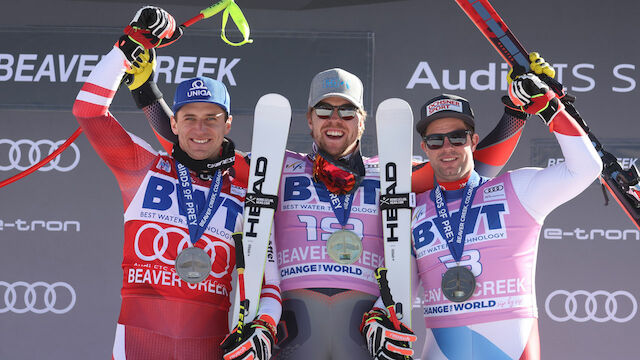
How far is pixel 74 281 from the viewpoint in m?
4.55

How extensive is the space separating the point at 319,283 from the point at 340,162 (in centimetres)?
50

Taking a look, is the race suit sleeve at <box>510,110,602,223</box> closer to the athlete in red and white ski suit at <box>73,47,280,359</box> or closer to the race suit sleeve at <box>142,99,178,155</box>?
the athlete in red and white ski suit at <box>73,47,280,359</box>

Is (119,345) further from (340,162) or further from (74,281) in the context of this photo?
(74,281)

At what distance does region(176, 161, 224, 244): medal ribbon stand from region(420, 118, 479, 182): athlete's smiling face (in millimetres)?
891

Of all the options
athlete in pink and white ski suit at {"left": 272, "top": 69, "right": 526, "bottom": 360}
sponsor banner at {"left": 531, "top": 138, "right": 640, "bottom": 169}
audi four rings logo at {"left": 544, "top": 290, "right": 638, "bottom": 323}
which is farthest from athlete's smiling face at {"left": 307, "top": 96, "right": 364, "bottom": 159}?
audi four rings logo at {"left": 544, "top": 290, "right": 638, "bottom": 323}

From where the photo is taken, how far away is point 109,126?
8.54 ft

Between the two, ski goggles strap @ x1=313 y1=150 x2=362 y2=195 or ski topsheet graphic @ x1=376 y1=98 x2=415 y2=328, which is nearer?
ski topsheet graphic @ x1=376 y1=98 x2=415 y2=328

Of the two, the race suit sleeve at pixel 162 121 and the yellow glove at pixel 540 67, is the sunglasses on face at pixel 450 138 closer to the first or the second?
the yellow glove at pixel 540 67

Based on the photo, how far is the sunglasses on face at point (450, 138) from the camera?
2670mm

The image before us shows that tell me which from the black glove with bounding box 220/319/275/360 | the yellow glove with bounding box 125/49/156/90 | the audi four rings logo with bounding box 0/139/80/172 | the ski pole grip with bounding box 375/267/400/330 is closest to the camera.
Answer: the black glove with bounding box 220/319/275/360

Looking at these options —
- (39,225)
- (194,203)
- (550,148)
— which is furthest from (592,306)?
(39,225)

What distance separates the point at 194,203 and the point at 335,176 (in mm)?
576

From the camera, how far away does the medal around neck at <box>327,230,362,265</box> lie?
253 centimetres

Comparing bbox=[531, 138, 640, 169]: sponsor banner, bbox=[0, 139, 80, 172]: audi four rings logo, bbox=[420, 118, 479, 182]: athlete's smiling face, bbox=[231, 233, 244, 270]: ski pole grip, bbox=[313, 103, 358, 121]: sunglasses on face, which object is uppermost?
bbox=[531, 138, 640, 169]: sponsor banner
